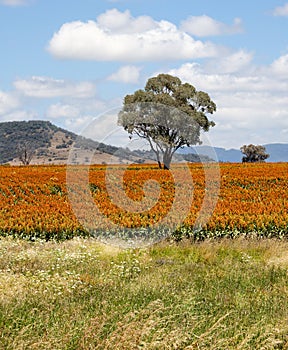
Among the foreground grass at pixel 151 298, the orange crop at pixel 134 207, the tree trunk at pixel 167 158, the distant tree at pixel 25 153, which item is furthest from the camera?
the distant tree at pixel 25 153

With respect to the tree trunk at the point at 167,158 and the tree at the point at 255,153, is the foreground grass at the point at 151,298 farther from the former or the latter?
the tree at the point at 255,153

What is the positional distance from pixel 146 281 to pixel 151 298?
1.85 meters

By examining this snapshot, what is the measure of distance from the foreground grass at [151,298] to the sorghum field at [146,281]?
0.09 ft

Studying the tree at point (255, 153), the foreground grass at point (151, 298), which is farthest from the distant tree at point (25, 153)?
the foreground grass at point (151, 298)

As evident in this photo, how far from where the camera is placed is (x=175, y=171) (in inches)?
1414

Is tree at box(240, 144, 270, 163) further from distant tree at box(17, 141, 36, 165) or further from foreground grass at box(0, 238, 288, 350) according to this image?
foreground grass at box(0, 238, 288, 350)

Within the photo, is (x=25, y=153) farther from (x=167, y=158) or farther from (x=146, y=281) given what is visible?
(x=146, y=281)

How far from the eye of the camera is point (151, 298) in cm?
877

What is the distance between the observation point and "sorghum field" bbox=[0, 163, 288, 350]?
21.8 ft

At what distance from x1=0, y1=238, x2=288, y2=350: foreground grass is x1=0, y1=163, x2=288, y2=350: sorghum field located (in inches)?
1.1

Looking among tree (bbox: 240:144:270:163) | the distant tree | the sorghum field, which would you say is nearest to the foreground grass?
the sorghum field

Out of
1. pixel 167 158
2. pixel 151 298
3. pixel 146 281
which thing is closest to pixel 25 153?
pixel 167 158

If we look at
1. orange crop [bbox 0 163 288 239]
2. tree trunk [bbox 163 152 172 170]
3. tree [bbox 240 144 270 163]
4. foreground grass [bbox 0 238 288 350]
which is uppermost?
tree [bbox 240 144 270 163]

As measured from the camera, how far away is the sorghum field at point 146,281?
21.8 ft
